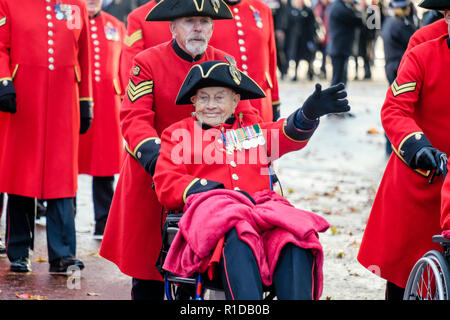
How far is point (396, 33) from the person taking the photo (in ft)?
35.0

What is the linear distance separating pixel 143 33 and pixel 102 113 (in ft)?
6.00

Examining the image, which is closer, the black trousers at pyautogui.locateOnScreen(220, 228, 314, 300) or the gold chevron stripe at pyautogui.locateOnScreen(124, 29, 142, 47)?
the black trousers at pyautogui.locateOnScreen(220, 228, 314, 300)

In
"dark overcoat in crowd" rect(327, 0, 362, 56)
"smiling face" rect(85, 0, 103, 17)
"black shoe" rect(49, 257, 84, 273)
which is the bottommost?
"black shoe" rect(49, 257, 84, 273)

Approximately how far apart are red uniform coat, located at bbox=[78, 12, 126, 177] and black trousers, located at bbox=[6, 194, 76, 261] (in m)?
1.37

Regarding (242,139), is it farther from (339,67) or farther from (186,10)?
(339,67)

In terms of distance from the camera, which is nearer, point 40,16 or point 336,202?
point 40,16

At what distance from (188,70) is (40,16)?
1.93m

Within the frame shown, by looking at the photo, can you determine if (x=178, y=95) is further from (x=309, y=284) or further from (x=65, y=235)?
(x=65, y=235)

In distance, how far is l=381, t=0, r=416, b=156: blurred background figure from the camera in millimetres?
10633

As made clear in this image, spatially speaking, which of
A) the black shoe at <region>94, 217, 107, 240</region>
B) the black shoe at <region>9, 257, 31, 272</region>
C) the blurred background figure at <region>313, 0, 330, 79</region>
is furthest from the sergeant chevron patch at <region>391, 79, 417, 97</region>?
the blurred background figure at <region>313, 0, 330, 79</region>

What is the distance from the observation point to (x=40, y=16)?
21.6 feet

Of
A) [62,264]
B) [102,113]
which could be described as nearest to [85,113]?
[62,264]

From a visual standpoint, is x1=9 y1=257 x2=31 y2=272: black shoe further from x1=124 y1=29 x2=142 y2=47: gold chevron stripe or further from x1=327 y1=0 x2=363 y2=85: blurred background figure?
x1=327 y1=0 x2=363 y2=85: blurred background figure

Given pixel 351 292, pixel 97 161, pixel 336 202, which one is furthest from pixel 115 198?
pixel 336 202
